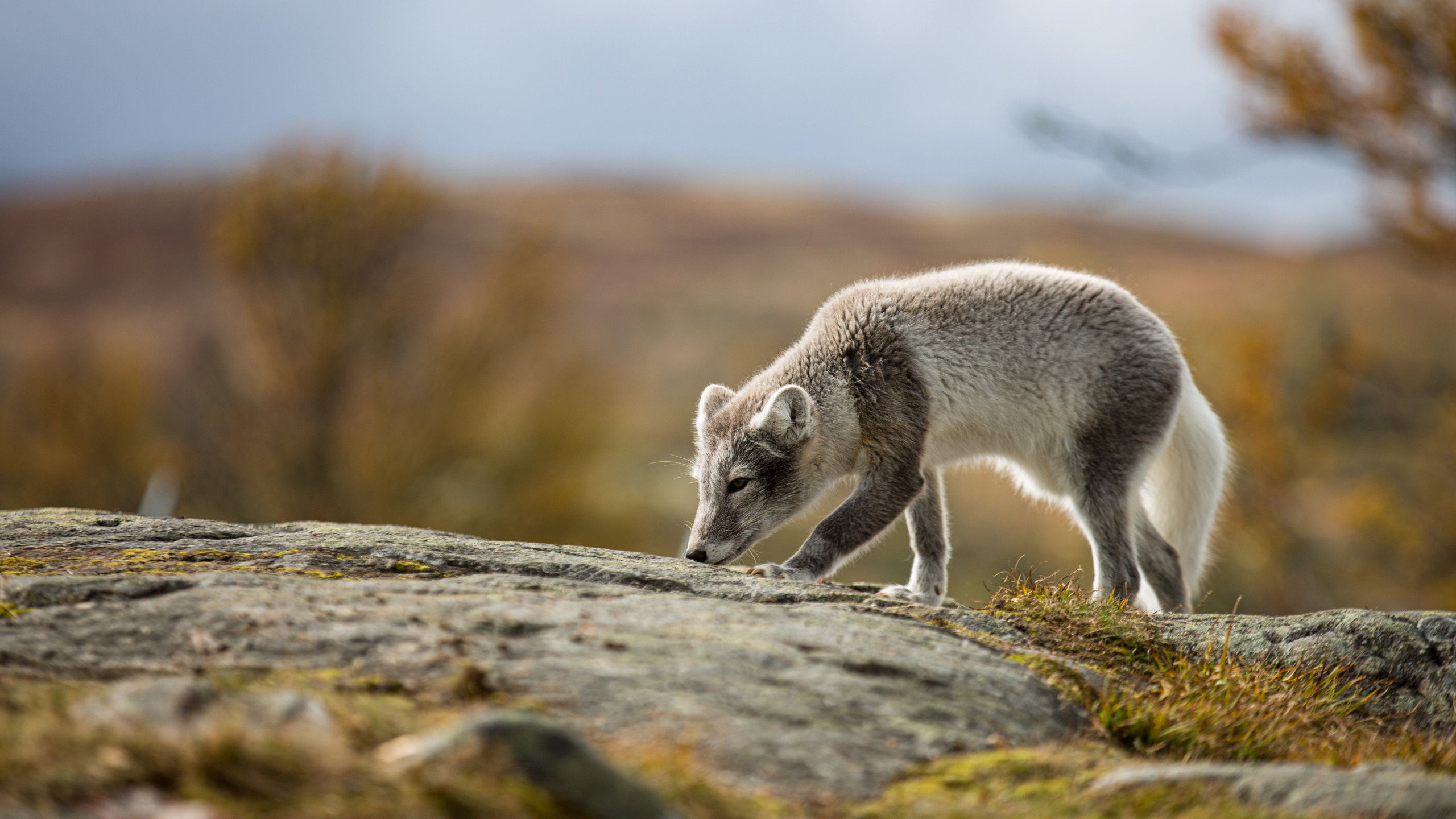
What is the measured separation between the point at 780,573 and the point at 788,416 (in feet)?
3.49

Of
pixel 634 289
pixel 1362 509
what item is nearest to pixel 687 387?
pixel 634 289

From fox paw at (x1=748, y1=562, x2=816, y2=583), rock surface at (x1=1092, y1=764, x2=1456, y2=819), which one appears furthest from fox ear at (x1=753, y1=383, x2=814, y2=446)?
rock surface at (x1=1092, y1=764, x2=1456, y2=819)

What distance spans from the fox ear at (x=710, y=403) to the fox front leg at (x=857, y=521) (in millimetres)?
1190

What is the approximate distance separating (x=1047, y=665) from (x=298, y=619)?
287cm

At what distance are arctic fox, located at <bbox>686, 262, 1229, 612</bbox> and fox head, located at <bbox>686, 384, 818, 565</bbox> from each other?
1 cm

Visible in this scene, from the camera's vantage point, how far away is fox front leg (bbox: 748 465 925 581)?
20.0ft

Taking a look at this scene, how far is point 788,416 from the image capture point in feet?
21.1

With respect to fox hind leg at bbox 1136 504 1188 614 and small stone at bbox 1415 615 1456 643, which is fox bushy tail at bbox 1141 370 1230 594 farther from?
small stone at bbox 1415 615 1456 643

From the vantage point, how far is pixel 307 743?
2514 mm

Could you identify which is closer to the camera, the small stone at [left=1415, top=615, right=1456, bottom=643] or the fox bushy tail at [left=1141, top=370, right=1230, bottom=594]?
the small stone at [left=1415, top=615, right=1456, bottom=643]

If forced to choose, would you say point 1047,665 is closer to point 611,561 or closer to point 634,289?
point 611,561

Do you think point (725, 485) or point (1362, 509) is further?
point (1362, 509)

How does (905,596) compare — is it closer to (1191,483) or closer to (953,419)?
(953,419)

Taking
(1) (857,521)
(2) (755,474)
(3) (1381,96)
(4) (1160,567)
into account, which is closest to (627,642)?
(1) (857,521)
